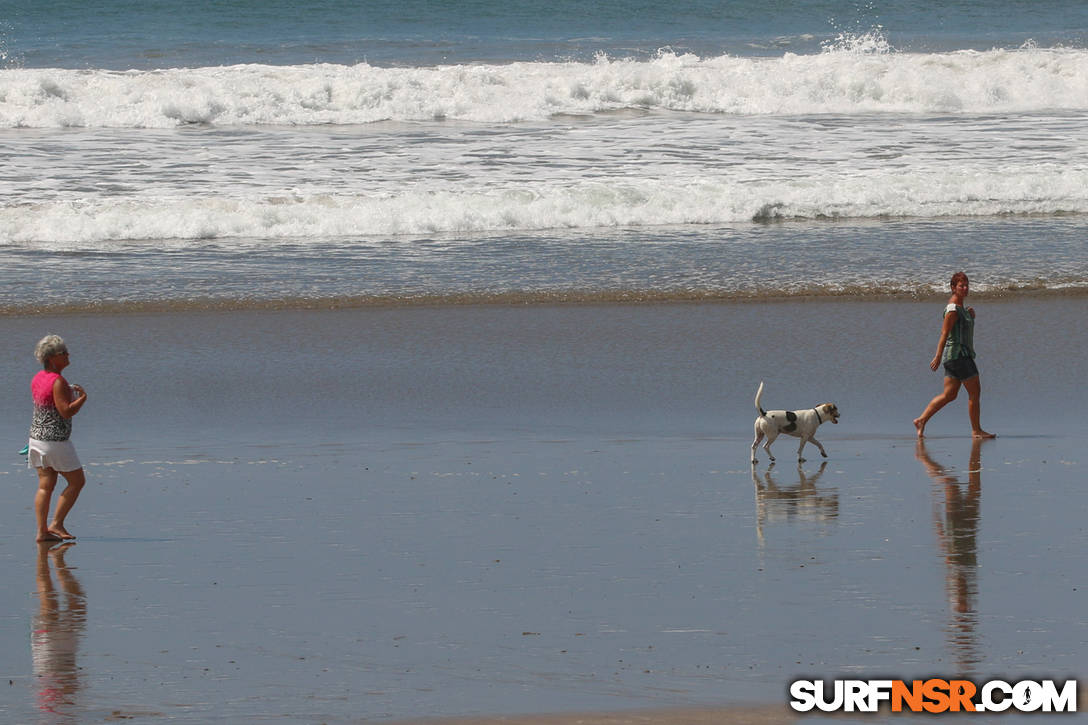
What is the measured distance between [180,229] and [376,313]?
200 inches

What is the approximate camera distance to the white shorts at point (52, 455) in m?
7.16

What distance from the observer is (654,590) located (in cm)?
600

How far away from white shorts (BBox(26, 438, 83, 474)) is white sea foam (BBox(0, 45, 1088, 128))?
64.1 feet

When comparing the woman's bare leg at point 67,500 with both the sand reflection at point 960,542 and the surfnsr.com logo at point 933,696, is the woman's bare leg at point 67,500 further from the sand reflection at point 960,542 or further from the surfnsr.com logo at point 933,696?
the sand reflection at point 960,542

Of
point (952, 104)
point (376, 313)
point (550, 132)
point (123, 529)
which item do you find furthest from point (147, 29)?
point (123, 529)

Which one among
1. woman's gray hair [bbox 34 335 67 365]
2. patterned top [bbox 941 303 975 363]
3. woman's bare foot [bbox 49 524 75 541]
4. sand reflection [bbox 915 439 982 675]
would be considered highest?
woman's gray hair [bbox 34 335 67 365]

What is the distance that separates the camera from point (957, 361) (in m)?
9.41

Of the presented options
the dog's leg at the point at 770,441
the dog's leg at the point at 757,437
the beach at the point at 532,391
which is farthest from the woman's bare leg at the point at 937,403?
the dog's leg at the point at 757,437

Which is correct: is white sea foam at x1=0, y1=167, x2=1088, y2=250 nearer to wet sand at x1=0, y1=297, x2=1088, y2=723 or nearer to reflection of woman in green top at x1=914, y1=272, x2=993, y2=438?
wet sand at x1=0, y1=297, x2=1088, y2=723

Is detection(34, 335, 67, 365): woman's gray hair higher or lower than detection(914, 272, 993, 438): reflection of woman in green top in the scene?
higher

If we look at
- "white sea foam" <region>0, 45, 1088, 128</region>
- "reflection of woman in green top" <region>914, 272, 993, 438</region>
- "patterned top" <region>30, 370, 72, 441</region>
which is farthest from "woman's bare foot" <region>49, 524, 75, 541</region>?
"white sea foam" <region>0, 45, 1088, 128</region>

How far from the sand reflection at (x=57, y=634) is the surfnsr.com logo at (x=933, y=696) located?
2.54 m

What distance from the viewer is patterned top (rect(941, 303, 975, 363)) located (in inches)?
373

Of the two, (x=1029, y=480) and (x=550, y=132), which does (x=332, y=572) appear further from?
(x=550, y=132)
